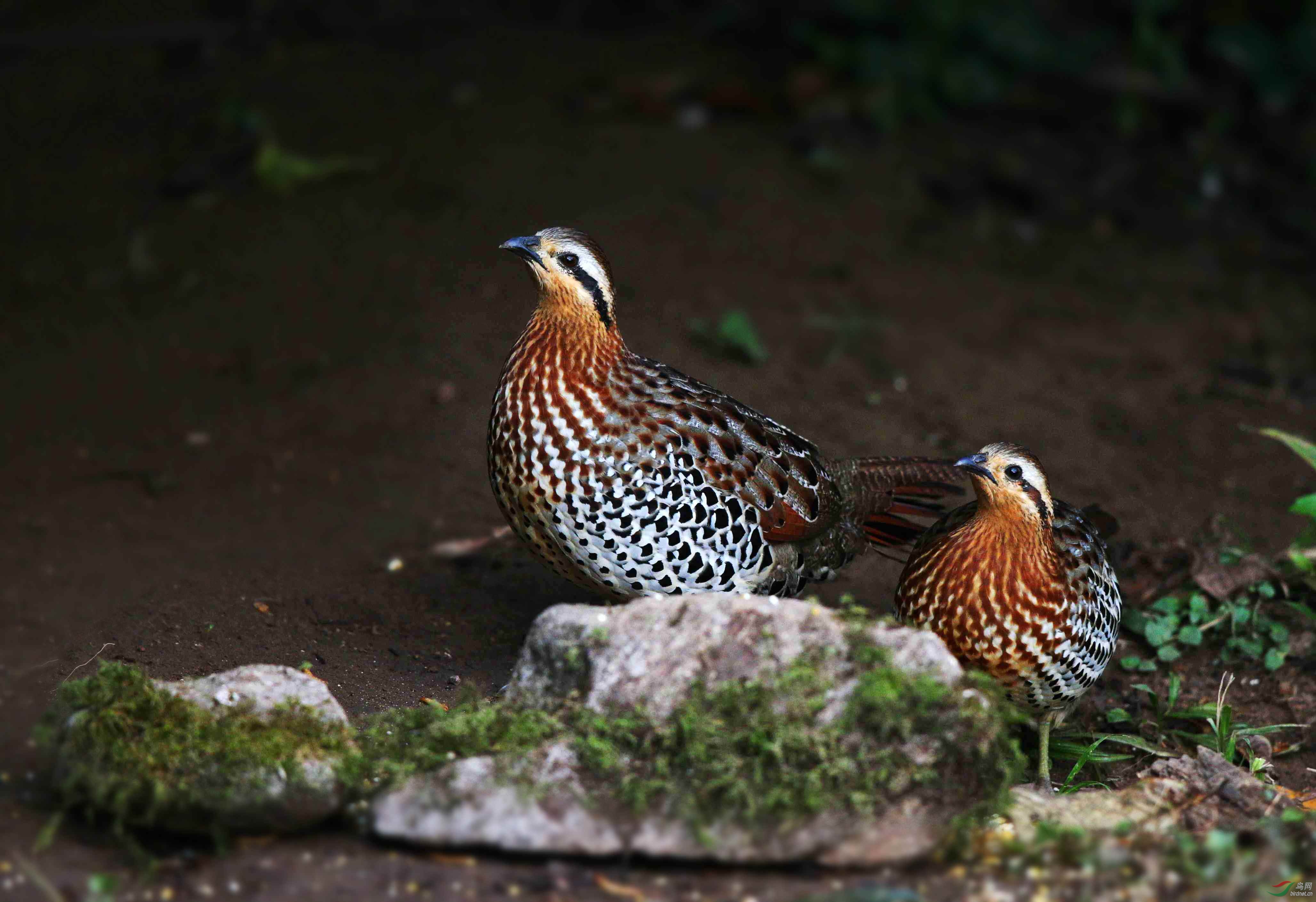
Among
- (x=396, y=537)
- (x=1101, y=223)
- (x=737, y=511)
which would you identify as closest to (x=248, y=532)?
(x=396, y=537)

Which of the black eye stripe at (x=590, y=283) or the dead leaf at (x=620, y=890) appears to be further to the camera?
the black eye stripe at (x=590, y=283)

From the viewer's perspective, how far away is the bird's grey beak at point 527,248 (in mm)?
4793

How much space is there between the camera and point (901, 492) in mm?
5598

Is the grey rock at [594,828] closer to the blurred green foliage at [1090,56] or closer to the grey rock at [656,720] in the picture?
the grey rock at [656,720]

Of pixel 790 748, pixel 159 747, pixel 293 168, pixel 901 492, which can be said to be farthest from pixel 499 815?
pixel 293 168

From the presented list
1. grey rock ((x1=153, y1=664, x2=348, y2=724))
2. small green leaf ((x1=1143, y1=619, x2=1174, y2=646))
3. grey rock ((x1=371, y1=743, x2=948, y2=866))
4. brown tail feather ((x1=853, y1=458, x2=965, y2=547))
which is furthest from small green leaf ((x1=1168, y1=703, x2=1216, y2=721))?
grey rock ((x1=153, y1=664, x2=348, y2=724))

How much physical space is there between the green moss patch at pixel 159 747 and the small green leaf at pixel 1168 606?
3330 millimetres

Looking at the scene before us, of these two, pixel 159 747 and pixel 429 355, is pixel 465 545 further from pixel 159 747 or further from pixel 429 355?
pixel 159 747

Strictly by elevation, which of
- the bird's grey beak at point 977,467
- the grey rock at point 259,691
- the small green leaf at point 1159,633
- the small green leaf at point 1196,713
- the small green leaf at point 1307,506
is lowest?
the small green leaf at point 1196,713

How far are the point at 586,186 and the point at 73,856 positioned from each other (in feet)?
19.8

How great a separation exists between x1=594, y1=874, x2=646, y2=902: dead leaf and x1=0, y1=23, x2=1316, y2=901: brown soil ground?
0.03m

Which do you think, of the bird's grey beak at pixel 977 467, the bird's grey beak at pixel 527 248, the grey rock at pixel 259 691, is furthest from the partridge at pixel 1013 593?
the grey rock at pixel 259 691

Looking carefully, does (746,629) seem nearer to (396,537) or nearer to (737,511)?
(737,511)

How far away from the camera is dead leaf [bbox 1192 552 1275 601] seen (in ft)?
18.4
